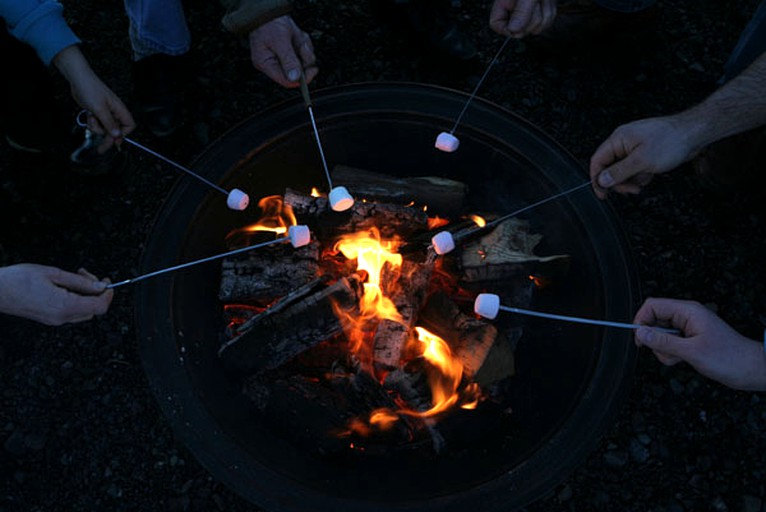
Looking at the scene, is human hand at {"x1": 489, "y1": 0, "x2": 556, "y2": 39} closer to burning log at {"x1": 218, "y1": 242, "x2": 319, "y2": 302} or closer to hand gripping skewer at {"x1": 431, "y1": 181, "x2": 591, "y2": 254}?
hand gripping skewer at {"x1": 431, "y1": 181, "x2": 591, "y2": 254}

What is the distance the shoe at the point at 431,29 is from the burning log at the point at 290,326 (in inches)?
47.8

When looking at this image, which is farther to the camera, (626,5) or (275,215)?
(626,5)

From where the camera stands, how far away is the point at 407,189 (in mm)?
→ 1741

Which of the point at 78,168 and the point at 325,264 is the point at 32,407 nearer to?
the point at 78,168

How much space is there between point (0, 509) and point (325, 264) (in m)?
1.29

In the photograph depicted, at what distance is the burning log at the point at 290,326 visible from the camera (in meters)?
1.51

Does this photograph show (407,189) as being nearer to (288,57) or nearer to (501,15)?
(288,57)

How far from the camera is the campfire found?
60.1 inches

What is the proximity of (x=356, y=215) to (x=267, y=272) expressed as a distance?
317 mm

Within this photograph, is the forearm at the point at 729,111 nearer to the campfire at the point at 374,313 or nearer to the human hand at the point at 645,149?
the human hand at the point at 645,149

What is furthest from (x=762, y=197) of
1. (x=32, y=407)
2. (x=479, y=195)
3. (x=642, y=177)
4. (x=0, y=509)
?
(x=0, y=509)

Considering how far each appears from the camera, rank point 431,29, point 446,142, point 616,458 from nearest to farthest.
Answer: point 446,142
point 616,458
point 431,29

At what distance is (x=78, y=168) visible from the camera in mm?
2076

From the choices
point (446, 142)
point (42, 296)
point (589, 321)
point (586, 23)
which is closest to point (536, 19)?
point (446, 142)
